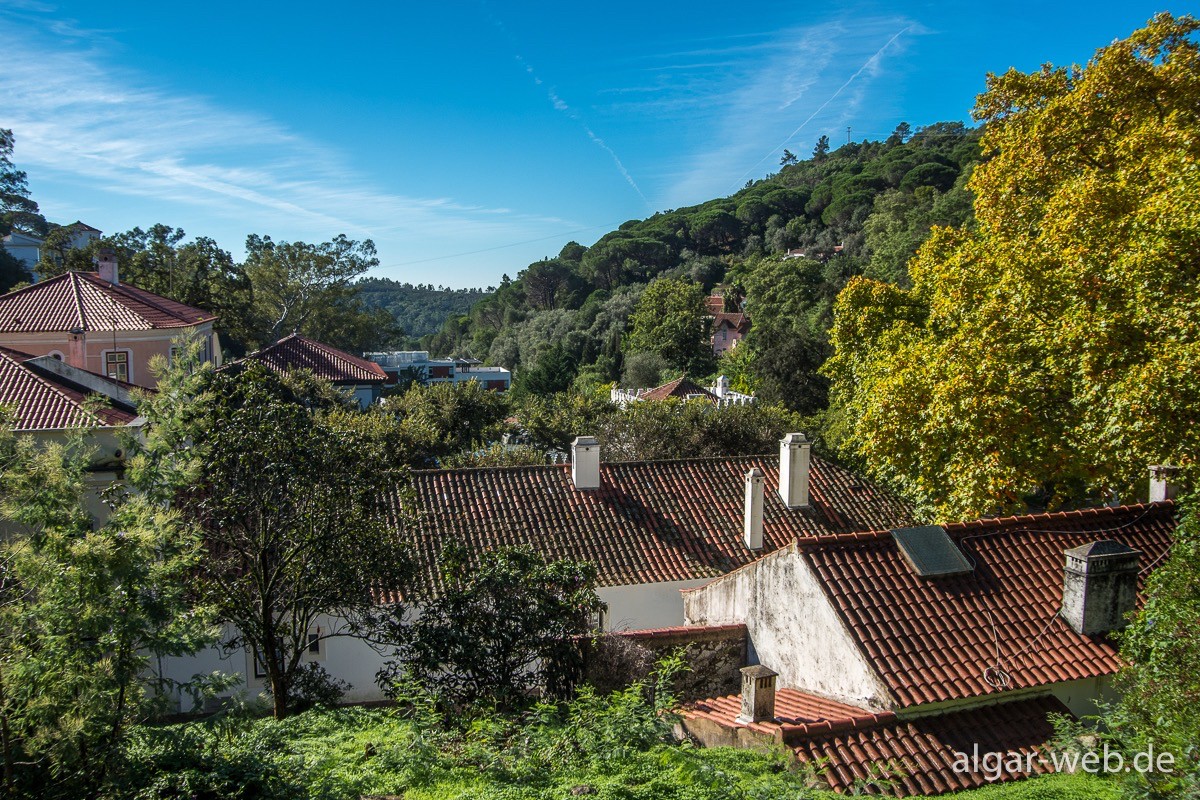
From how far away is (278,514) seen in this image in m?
9.73

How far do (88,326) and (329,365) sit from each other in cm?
1190

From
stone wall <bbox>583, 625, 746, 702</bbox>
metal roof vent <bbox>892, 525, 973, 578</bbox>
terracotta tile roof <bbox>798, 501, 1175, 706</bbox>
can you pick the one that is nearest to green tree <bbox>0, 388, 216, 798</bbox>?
stone wall <bbox>583, 625, 746, 702</bbox>

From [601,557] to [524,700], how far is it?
5.50 metres

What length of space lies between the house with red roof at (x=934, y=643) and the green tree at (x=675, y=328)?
51.0 metres

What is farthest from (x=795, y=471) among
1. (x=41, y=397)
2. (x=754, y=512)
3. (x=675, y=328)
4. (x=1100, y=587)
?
(x=675, y=328)

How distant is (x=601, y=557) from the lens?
15.2 meters

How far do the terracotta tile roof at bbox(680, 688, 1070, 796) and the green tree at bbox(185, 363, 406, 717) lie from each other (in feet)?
15.7

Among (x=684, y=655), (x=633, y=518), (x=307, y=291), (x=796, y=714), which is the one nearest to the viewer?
(x=796, y=714)

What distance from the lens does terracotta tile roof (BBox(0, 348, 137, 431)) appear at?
14.9 metres

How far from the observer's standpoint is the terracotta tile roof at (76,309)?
2778 cm

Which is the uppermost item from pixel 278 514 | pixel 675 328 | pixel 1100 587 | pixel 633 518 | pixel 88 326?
pixel 675 328

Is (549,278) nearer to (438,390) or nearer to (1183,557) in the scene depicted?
(438,390)

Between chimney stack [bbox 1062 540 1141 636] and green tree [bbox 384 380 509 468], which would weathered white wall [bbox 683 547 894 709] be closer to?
chimney stack [bbox 1062 540 1141 636]

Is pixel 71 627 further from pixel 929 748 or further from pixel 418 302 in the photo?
pixel 418 302
